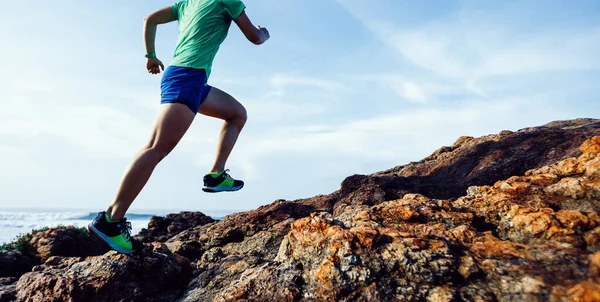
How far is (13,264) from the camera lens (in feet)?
20.8

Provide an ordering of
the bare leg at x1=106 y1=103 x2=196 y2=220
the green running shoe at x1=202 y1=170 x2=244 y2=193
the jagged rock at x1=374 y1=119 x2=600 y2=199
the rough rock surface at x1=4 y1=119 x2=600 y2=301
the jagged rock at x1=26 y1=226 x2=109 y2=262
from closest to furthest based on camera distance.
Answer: the rough rock surface at x1=4 y1=119 x2=600 y2=301, the bare leg at x1=106 y1=103 x2=196 y2=220, the green running shoe at x1=202 y1=170 x2=244 y2=193, the jagged rock at x1=374 y1=119 x2=600 y2=199, the jagged rock at x1=26 y1=226 x2=109 y2=262

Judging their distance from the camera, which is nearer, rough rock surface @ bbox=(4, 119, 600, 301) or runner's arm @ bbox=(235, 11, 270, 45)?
rough rock surface @ bbox=(4, 119, 600, 301)

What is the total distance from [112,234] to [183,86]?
1522 mm

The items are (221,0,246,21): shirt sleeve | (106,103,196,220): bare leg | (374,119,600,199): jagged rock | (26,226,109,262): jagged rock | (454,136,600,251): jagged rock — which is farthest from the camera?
(26,226,109,262): jagged rock

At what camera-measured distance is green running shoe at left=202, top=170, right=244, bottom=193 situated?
4.88m

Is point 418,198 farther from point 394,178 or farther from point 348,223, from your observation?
point 394,178

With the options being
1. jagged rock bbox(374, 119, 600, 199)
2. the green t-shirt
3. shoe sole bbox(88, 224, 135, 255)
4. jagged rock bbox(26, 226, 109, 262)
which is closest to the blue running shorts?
the green t-shirt

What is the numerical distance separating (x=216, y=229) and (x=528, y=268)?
13.6 feet

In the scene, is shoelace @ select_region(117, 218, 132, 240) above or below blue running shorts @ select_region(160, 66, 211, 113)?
below

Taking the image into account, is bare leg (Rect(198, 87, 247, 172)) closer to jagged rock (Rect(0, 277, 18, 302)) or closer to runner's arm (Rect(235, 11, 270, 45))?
runner's arm (Rect(235, 11, 270, 45))

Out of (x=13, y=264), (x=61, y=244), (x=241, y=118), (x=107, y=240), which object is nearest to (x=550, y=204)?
(x=241, y=118)

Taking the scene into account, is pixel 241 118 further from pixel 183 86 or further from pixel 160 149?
pixel 160 149

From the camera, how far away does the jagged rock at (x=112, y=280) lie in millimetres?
3564

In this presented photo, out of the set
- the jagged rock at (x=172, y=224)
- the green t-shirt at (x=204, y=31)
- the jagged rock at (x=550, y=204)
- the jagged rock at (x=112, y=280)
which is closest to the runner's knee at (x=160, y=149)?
the green t-shirt at (x=204, y=31)
